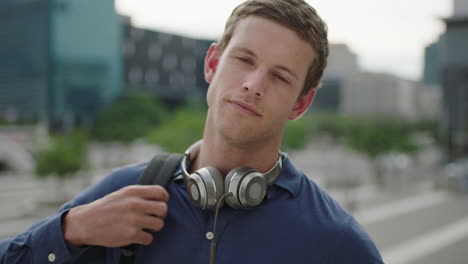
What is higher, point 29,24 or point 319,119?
point 29,24

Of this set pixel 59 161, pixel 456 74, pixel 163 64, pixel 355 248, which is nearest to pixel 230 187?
pixel 355 248

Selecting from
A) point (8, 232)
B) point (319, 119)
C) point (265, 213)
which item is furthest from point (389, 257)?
point (319, 119)

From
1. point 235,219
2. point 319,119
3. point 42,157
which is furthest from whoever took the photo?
point 319,119

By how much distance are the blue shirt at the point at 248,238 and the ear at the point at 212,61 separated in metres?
0.52

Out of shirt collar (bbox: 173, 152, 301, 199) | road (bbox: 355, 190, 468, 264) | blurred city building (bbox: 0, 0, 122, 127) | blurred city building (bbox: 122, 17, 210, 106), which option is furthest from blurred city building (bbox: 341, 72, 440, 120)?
shirt collar (bbox: 173, 152, 301, 199)

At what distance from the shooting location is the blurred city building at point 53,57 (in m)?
42.9

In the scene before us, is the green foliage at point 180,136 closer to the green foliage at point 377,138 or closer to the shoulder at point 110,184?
the green foliage at point 377,138

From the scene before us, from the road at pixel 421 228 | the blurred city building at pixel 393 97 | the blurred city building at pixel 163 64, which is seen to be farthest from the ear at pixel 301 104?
the blurred city building at pixel 163 64

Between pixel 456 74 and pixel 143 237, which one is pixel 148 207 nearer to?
pixel 143 237

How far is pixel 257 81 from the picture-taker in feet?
5.78

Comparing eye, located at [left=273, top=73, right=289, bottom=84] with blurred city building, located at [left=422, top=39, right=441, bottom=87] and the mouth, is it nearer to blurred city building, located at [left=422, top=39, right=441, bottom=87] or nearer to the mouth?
the mouth

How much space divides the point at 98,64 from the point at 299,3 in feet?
158

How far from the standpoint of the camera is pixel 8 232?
14.9 m

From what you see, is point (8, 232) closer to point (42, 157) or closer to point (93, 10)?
point (42, 157)
